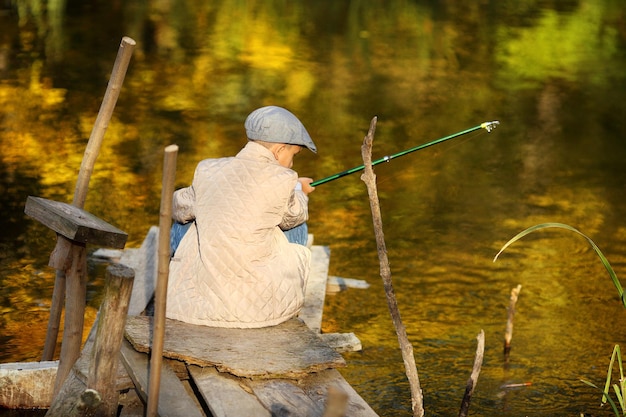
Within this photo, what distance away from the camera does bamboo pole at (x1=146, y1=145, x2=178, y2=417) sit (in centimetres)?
360

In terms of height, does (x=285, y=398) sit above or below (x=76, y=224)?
below

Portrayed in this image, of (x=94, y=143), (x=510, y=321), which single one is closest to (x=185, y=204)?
(x=94, y=143)

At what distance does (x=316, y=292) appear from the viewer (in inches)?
231

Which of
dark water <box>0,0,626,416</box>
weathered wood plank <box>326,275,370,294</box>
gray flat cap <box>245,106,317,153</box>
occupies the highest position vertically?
gray flat cap <box>245,106,317,153</box>

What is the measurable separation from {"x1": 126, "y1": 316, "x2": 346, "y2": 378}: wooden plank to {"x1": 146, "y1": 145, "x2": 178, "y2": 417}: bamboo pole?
1.53 ft

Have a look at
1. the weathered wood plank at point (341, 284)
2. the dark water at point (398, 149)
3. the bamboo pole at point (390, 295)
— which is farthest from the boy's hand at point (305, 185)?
the weathered wood plank at point (341, 284)

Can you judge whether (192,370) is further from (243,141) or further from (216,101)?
(216,101)

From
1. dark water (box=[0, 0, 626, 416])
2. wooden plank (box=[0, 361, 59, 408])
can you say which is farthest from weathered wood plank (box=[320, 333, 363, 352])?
wooden plank (box=[0, 361, 59, 408])

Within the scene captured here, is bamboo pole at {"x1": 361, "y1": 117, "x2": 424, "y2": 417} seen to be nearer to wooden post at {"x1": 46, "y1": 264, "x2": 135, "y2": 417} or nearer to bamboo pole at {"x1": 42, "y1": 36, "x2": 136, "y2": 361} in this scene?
wooden post at {"x1": 46, "y1": 264, "x2": 135, "y2": 417}

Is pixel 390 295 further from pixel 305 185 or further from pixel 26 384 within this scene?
pixel 26 384

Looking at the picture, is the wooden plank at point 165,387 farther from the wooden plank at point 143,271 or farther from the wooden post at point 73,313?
the wooden plank at point 143,271

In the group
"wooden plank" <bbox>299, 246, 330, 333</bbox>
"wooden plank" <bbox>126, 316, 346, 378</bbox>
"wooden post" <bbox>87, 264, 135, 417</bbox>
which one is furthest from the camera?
"wooden plank" <bbox>299, 246, 330, 333</bbox>

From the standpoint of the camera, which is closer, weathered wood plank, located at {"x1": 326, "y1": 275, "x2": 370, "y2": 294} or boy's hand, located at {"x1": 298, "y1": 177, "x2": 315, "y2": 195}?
boy's hand, located at {"x1": 298, "y1": 177, "x2": 315, "y2": 195}

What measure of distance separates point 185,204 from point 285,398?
1095 millimetres
